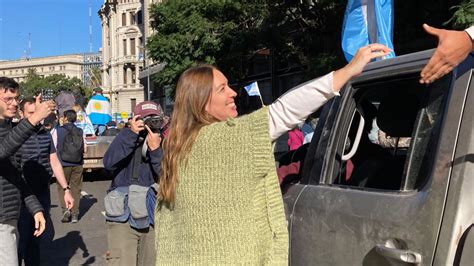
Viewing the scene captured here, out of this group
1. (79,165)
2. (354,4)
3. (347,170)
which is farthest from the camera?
(79,165)

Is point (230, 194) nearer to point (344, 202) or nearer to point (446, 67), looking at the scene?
point (344, 202)

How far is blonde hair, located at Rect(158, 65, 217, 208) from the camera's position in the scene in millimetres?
1982

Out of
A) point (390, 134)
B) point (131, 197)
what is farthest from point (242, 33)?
point (390, 134)

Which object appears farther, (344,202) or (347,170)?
(347,170)

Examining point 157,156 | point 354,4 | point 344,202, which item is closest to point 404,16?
point 354,4

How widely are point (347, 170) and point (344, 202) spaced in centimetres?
47

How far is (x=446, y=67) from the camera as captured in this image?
1792 mm

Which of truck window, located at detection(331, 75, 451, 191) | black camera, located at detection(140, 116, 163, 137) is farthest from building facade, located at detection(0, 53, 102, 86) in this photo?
truck window, located at detection(331, 75, 451, 191)

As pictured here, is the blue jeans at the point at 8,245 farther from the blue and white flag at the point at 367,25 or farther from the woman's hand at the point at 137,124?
the blue and white flag at the point at 367,25

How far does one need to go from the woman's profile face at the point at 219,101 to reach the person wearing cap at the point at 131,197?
71.9 inches

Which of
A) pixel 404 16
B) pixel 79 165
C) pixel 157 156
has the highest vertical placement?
pixel 404 16

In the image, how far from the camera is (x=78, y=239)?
7922 millimetres

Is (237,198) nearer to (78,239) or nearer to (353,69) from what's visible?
(353,69)

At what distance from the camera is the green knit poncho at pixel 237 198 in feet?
6.07
